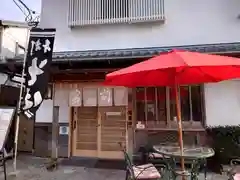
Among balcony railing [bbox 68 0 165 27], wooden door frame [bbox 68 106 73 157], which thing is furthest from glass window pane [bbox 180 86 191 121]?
wooden door frame [bbox 68 106 73 157]

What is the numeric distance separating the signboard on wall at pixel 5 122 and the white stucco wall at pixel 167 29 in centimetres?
352

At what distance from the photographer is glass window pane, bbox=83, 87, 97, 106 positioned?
6.85 metres

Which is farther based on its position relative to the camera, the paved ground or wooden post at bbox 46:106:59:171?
wooden post at bbox 46:106:59:171

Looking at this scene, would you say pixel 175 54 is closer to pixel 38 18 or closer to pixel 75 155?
pixel 75 155

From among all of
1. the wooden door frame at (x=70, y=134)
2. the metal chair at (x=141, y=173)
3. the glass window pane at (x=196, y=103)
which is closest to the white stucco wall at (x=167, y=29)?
the glass window pane at (x=196, y=103)

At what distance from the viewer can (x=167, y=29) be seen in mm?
7461

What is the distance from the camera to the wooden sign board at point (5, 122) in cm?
484

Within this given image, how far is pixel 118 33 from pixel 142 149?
13.9 feet

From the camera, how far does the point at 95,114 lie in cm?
754

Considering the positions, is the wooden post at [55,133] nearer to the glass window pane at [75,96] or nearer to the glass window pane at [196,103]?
the glass window pane at [75,96]

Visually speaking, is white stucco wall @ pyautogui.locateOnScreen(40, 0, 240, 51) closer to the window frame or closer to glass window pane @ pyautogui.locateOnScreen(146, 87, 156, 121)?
glass window pane @ pyautogui.locateOnScreen(146, 87, 156, 121)

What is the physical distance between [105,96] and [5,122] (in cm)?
294

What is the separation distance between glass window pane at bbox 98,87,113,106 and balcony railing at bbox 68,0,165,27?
106 inches

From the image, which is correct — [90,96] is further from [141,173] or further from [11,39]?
[11,39]
